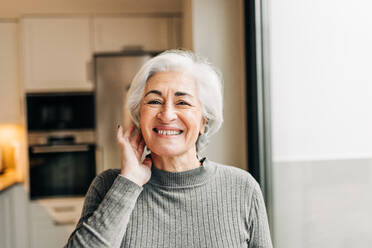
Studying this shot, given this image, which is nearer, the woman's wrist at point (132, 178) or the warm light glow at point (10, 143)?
the woman's wrist at point (132, 178)

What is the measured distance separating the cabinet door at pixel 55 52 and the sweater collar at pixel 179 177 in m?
2.15

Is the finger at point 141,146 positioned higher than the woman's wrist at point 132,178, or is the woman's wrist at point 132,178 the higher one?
the finger at point 141,146

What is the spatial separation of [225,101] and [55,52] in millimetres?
1756

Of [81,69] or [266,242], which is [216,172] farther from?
[81,69]

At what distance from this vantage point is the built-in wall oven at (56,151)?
3068 mm

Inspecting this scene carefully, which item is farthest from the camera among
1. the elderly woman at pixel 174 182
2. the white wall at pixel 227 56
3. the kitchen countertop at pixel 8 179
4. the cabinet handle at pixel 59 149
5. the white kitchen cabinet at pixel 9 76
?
the white kitchen cabinet at pixel 9 76

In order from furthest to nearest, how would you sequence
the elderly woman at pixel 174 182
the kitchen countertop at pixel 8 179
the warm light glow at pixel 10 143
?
1. the warm light glow at pixel 10 143
2. the kitchen countertop at pixel 8 179
3. the elderly woman at pixel 174 182

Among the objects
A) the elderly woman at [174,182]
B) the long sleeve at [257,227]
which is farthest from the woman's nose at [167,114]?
the long sleeve at [257,227]

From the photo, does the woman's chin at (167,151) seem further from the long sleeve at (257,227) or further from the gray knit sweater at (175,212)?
the long sleeve at (257,227)

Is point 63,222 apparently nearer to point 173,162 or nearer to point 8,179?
point 8,179

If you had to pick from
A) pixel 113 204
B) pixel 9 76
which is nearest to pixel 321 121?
pixel 113 204

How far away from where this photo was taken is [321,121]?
133cm

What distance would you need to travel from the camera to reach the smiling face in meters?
1.12

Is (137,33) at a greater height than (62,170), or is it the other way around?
(137,33)
